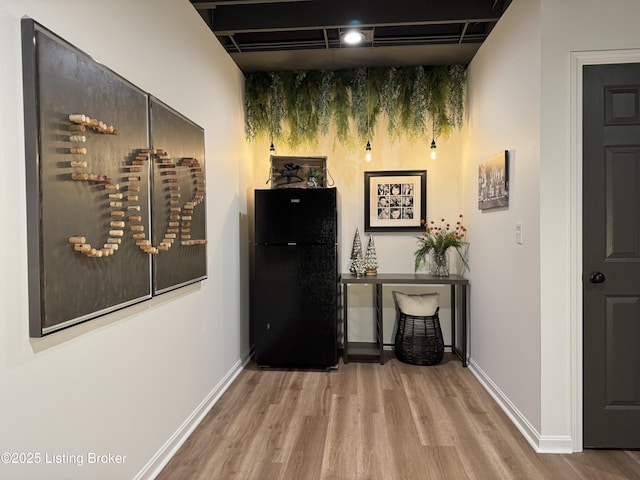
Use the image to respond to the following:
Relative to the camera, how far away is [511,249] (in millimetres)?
2645

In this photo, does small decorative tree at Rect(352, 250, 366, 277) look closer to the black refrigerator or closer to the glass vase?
the black refrigerator

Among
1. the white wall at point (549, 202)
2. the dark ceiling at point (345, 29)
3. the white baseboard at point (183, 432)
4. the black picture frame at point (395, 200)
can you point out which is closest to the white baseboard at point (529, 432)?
the white wall at point (549, 202)

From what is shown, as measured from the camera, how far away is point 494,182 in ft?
9.55

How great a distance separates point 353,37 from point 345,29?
0.09 m

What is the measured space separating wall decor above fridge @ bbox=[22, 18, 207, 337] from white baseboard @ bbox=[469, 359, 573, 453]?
2.17 metres

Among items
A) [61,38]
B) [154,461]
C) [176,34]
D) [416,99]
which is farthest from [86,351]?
[416,99]

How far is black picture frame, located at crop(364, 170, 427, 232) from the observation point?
3953 millimetres

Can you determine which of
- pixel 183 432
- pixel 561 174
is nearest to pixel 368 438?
pixel 183 432

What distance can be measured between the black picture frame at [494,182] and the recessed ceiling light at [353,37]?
4.46 ft

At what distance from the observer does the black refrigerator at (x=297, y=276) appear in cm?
343

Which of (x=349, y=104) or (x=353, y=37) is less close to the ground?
(x=353, y=37)

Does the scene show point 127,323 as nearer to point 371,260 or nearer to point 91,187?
point 91,187

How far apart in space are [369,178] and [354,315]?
4.45 ft
